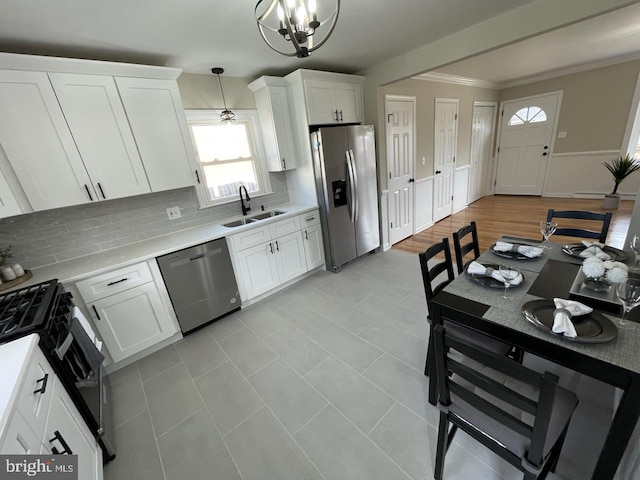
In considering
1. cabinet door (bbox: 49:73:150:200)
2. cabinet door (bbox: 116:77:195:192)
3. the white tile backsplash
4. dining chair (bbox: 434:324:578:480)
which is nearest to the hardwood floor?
dining chair (bbox: 434:324:578:480)

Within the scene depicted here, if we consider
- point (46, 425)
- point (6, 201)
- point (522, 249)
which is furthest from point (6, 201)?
point (522, 249)

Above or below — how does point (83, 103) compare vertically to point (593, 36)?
below

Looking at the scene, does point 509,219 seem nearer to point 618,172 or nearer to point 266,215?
point 618,172

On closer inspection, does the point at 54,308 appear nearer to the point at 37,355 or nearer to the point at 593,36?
the point at 37,355

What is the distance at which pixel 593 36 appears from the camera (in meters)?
3.13

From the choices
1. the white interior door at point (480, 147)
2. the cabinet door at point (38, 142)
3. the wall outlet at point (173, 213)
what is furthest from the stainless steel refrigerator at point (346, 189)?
the white interior door at point (480, 147)

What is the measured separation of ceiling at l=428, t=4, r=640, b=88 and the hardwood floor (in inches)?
94.4

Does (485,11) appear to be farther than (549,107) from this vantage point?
No

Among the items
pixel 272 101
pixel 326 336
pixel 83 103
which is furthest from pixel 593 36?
pixel 83 103

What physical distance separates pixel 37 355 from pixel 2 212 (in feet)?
4.09

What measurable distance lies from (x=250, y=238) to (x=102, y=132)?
143 centimetres

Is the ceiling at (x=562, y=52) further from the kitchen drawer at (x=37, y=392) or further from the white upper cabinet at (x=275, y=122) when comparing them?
the kitchen drawer at (x=37, y=392)

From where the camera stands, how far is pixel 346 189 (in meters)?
3.16

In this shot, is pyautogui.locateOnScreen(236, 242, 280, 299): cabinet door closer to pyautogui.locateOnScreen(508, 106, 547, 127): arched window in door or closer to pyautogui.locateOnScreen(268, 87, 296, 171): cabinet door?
pyautogui.locateOnScreen(268, 87, 296, 171): cabinet door
